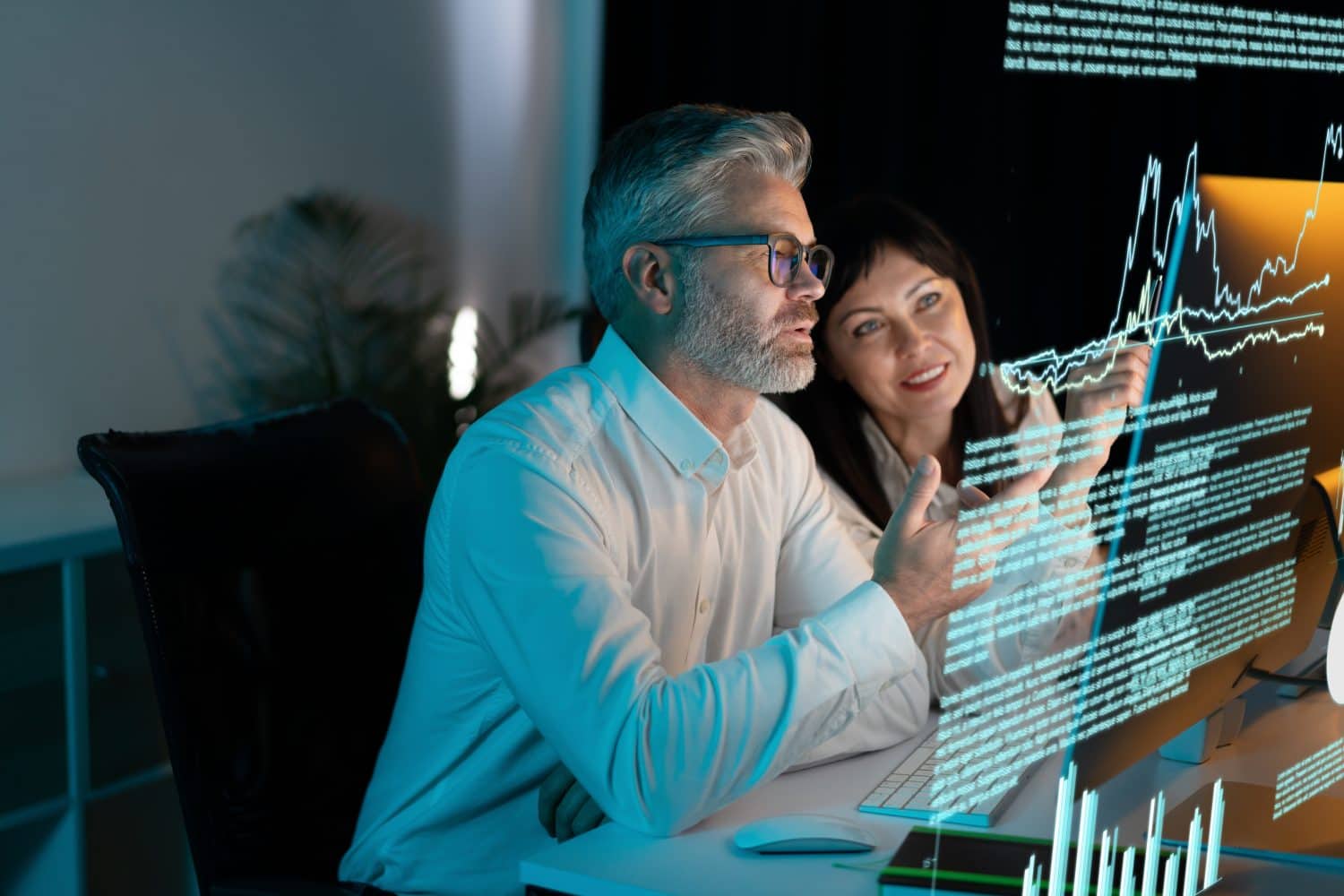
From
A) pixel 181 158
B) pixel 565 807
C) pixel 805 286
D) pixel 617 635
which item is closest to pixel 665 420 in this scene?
pixel 805 286

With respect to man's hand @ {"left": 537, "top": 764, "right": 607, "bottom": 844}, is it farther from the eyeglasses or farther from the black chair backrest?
the eyeglasses

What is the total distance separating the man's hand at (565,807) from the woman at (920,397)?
0.40 m

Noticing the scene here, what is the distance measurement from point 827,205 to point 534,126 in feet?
3.96

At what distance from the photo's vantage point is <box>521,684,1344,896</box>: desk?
3.51ft

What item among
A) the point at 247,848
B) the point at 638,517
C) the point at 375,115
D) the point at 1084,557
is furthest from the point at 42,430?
the point at 1084,557

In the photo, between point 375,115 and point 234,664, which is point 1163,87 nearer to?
point 234,664

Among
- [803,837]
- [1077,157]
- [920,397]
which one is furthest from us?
[920,397]

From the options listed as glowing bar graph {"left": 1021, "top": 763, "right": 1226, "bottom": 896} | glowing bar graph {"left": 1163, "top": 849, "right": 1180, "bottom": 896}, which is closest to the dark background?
glowing bar graph {"left": 1021, "top": 763, "right": 1226, "bottom": 896}

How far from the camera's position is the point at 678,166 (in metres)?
1.56

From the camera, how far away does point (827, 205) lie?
140 inches

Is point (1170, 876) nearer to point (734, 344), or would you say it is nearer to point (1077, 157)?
point (1077, 157)

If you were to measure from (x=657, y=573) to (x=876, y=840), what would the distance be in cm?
45

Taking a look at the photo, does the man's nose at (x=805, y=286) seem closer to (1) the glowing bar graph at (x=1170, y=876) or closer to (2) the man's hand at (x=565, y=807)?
(2) the man's hand at (x=565, y=807)

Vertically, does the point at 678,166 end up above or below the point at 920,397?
above
